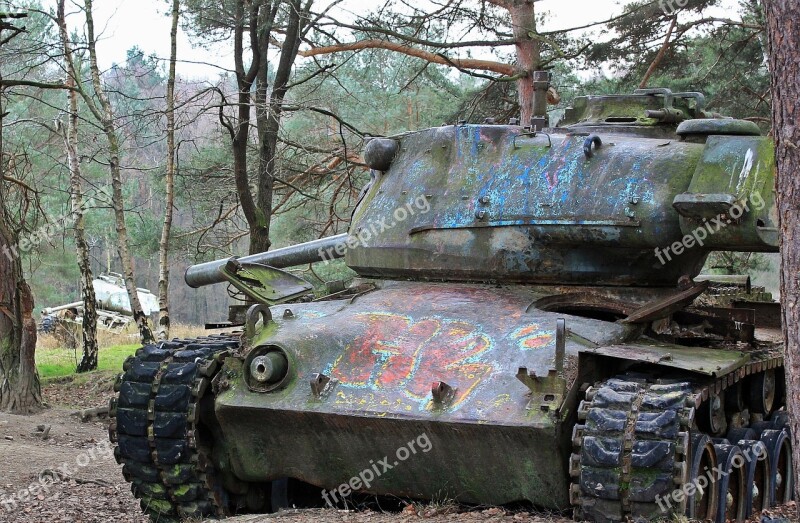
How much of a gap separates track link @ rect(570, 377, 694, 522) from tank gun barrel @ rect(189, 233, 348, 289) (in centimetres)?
359

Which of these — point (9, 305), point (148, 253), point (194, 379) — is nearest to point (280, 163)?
point (9, 305)

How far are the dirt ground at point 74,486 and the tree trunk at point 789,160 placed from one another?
6.19ft

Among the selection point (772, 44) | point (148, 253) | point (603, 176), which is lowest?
point (148, 253)

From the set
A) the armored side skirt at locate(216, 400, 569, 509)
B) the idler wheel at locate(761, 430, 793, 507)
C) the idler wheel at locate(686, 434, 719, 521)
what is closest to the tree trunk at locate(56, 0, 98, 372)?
the armored side skirt at locate(216, 400, 569, 509)

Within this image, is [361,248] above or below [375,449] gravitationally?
above

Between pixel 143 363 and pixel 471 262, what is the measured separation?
2.29 meters

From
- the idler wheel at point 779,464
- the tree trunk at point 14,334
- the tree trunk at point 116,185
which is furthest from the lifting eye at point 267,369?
the tree trunk at point 116,185

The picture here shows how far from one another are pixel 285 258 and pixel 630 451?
468 cm

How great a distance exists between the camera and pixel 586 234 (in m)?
6.83

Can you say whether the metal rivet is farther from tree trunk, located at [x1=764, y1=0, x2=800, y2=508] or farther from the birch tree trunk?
the birch tree trunk

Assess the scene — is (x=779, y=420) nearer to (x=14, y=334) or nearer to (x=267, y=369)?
(x=267, y=369)

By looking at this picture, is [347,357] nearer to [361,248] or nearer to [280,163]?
[361,248]

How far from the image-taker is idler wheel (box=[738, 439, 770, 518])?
6645 millimetres

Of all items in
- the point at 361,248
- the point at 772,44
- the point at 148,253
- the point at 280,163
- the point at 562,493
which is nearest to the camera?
the point at 772,44
